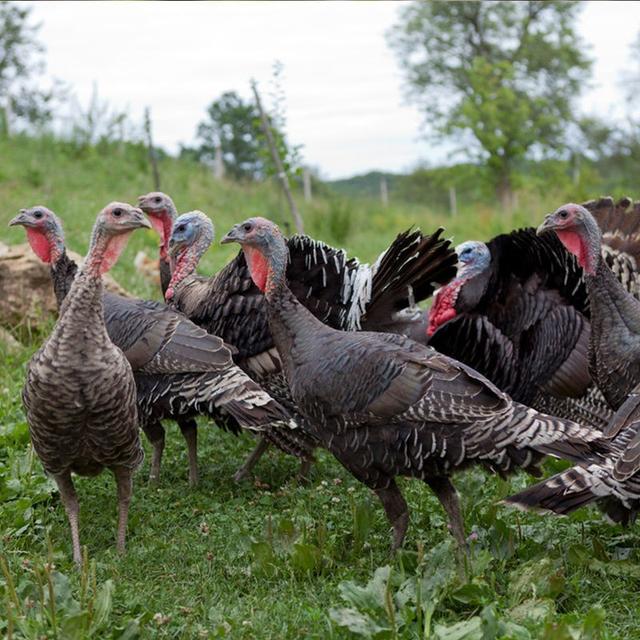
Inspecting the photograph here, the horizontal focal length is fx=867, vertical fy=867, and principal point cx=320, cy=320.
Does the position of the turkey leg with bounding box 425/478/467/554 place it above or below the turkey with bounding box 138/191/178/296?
below

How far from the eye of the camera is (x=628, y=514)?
12.7 ft

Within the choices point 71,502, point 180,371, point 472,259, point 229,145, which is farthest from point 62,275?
point 229,145

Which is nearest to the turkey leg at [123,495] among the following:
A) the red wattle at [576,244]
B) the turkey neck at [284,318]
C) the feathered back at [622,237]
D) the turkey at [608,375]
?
the turkey neck at [284,318]

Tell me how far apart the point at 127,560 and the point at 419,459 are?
57.3 inches

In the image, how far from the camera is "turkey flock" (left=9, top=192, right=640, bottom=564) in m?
3.80

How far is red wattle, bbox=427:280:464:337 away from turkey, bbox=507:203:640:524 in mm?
841

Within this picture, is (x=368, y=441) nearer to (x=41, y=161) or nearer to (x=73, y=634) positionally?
(x=73, y=634)

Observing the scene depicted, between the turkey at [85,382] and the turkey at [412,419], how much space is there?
2.73 ft

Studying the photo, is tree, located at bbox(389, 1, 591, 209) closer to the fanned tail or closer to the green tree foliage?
the green tree foliage

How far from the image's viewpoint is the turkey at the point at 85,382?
148 inches

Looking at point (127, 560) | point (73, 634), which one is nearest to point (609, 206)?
point (127, 560)

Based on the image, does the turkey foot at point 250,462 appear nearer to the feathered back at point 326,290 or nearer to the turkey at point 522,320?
the feathered back at point 326,290

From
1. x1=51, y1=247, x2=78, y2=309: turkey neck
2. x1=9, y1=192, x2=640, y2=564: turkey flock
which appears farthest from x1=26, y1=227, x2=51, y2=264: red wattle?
x1=51, y1=247, x2=78, y2=309: turkey neck

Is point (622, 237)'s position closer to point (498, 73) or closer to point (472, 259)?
point (472, 259)
